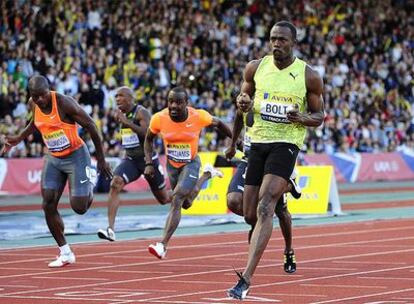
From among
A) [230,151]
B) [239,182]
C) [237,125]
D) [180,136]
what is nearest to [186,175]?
[180,136]

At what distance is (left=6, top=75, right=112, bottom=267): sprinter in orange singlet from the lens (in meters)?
13.4

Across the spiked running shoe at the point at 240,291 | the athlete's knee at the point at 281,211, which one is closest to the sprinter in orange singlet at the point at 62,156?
the athlete's knee at the point at 281,211

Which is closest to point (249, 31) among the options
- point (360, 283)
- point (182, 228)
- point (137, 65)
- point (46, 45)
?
point (137, 65)

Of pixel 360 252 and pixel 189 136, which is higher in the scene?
pixel 189 136

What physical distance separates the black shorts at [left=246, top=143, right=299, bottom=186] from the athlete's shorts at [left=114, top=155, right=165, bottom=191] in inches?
249

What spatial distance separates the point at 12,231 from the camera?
18172mm

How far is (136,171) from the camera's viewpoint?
17359mm

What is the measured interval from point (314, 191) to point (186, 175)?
810 centimetres

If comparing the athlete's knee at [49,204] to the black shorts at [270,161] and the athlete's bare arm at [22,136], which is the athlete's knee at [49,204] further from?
the black shorts at [270,161]

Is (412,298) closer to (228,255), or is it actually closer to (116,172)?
(228,255)

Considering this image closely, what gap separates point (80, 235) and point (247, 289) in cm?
846

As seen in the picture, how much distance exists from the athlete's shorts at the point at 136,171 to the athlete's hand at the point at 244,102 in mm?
6775

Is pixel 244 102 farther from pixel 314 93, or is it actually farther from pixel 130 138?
pixel 130 138

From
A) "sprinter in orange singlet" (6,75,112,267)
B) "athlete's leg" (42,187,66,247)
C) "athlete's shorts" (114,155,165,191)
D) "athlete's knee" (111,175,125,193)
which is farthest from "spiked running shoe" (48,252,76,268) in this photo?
"athlete's shorts" (114,155,165,191)
